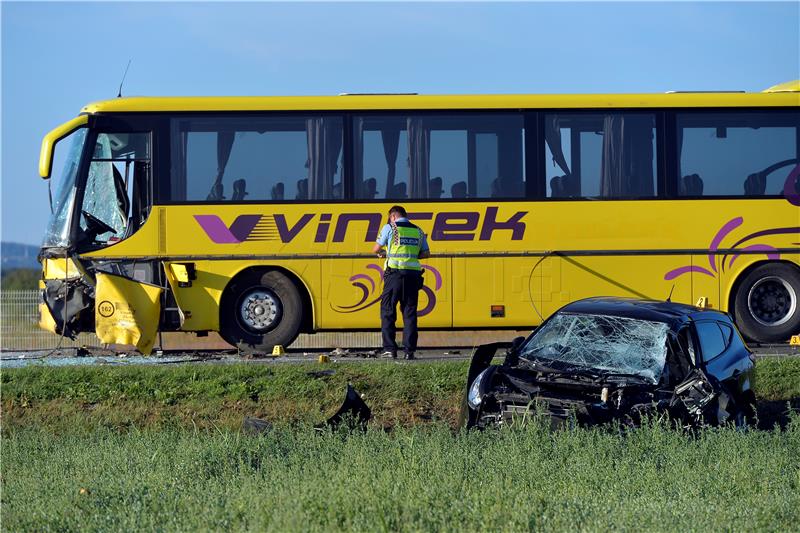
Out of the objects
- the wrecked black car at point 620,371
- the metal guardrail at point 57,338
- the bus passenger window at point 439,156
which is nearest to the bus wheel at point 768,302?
the bus passenger window at point 439,156

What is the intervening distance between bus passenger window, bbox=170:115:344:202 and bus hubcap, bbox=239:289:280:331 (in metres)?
1.44

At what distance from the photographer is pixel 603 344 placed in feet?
36.6

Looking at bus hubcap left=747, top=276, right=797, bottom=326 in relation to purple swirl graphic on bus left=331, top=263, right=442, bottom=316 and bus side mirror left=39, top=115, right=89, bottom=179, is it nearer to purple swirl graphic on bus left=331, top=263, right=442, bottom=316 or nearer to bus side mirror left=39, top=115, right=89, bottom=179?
purple swirl graphic on bus left=331, top=263, right=442, bottom=316

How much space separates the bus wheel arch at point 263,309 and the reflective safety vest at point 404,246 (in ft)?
6.44

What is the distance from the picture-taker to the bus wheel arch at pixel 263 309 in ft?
55.8

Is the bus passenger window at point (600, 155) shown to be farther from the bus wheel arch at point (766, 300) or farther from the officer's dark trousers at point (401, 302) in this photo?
the officer's dark trousers at point (401, 302)

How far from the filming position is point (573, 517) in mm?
6758

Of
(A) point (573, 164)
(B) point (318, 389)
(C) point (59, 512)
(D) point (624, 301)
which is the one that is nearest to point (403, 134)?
(A) point (573, 164)

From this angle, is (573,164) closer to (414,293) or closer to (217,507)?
(414,293)

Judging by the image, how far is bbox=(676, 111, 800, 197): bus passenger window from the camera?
682 inches

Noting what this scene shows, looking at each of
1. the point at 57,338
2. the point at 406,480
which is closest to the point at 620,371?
the point at 406,480

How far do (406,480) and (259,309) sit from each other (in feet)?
31.5

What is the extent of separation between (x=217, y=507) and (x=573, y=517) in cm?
217

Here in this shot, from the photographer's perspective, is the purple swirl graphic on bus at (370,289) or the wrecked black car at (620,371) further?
the purple swirl graphic on bus at (370,289)
